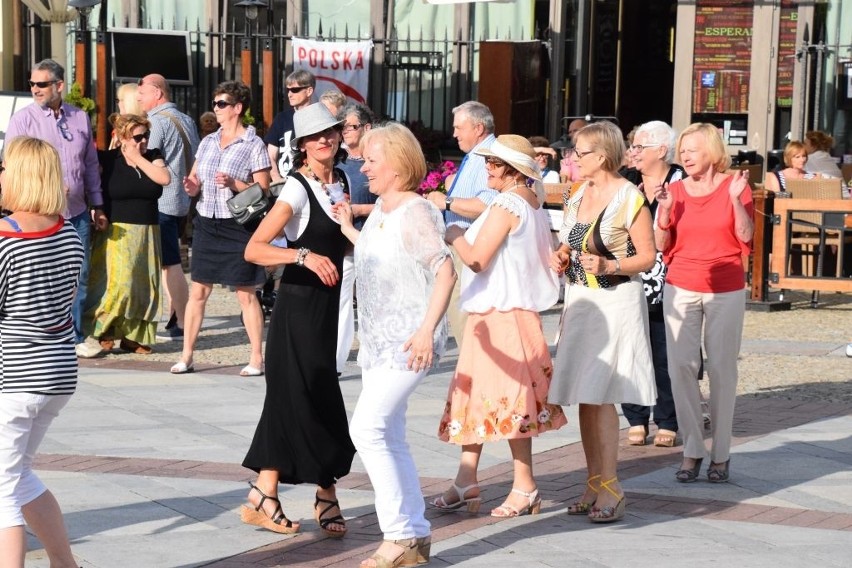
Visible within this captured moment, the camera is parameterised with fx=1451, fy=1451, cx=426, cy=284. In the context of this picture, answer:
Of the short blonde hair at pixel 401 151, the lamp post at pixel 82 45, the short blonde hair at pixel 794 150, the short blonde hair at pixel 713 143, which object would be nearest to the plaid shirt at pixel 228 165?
the short blonde hair at pixel 713 143

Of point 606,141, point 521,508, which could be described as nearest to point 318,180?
point 606,141

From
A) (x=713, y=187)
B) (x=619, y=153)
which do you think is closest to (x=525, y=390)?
(x=619, y=153)

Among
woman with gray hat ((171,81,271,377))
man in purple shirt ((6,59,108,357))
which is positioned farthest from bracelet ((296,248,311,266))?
man in purple shirt ((6,59,108,357))

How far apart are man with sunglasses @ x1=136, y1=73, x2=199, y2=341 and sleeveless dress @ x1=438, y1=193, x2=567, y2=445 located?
15.8ft

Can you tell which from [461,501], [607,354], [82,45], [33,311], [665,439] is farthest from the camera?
[82,45]

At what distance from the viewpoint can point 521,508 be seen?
6.32 meters

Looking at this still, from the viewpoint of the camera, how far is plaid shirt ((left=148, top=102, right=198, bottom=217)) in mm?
10547

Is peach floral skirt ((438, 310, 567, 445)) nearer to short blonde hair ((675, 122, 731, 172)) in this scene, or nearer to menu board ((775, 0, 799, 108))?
short blonde hair ((675, 122, 731, 172))

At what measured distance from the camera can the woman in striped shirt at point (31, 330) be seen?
4.83 m

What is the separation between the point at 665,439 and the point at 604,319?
182cm

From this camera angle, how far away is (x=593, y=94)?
18.8m

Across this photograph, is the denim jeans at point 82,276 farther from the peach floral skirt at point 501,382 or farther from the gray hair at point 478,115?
the peach floral skirt at point 501,382

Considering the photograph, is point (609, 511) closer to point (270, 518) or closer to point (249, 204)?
point (270, 518)

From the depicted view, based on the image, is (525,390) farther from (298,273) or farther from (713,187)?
(713,187)
